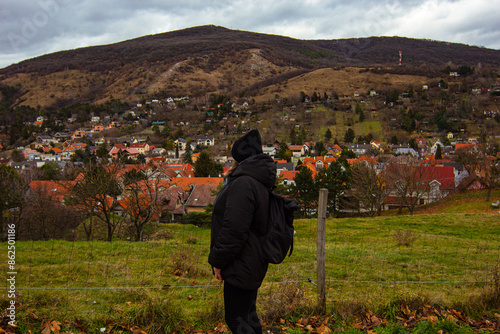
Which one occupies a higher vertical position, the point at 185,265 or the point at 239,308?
the point at 239,308

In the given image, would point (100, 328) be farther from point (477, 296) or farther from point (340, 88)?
point (340, 88)

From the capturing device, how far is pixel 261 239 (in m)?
2.43

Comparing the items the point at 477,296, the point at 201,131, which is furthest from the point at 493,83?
the point at 477,296

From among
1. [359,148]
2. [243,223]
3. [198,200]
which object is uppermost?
[359,148]

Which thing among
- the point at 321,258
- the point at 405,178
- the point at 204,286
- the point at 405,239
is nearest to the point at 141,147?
the point at 405,178

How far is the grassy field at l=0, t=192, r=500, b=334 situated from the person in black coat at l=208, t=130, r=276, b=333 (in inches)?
48.4

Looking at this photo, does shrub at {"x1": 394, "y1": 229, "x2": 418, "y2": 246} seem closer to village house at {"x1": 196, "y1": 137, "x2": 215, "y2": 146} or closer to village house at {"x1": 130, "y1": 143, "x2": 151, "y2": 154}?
village house at {"x1": 196, "y1": 137, "x2": 215, "y2": 146}

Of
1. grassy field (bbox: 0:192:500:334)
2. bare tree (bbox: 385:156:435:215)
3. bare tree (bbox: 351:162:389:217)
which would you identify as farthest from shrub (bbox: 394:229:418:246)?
bare tree (bbox: 385:156:435:215)

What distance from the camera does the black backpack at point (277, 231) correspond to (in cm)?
243

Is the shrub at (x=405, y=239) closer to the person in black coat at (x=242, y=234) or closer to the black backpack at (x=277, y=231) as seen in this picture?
the black backpack at (x=277, y=231)

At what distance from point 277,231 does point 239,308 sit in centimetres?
67

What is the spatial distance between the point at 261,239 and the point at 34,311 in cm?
275

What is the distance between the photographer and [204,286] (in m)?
4.07

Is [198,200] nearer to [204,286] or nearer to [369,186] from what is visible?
[369,186]
